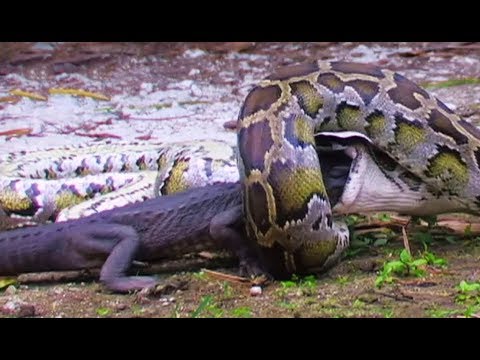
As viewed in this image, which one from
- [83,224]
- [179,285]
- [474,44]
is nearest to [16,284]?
[83,224]

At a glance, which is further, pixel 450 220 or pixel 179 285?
pixel 450 220

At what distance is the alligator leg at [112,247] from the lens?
5883 millimetres

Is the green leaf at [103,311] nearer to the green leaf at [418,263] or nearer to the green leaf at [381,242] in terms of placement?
the green leaf at [418,263]

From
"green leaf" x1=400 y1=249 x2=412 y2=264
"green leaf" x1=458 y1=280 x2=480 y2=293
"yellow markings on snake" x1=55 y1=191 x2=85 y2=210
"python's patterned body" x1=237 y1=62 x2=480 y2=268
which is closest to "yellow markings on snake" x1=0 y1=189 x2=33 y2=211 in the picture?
"yellow markings on snake" x1=55 y1=191 x2=85 y2=210

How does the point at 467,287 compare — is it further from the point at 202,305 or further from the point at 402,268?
the point at 202,305

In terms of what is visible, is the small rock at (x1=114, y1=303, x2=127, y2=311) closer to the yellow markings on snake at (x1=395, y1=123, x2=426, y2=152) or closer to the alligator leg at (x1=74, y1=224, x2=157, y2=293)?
the alligator leg at (x1=74, y1=224, x2=157, y2=293)

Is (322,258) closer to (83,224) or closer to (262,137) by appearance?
(262,137)

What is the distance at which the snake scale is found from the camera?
5676 mm

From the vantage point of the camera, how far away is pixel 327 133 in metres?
6.15

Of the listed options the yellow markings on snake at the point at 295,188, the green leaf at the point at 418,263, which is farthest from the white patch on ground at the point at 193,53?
the green leaf at the point at 418,263

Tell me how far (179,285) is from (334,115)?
1252 mm

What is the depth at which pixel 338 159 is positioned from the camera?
247 inches

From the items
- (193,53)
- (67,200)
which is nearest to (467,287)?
(67,200)

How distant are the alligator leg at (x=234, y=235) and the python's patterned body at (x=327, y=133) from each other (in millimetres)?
165
